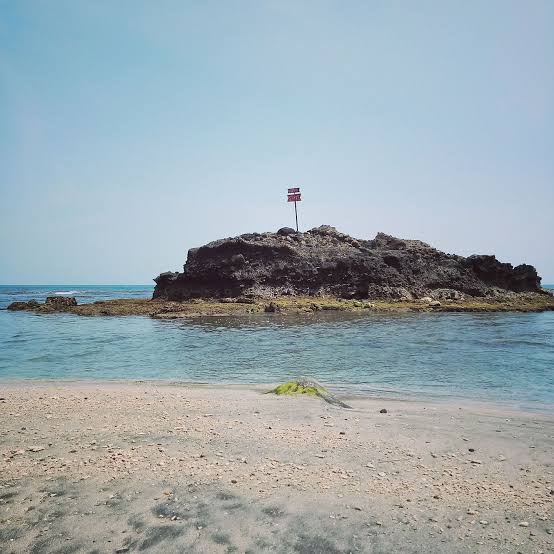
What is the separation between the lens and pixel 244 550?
467 centimetres

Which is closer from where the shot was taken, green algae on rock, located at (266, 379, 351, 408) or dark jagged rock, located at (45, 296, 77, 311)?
green algae on rock, located at (266, 379, 351, 408)

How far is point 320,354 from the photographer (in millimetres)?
20281

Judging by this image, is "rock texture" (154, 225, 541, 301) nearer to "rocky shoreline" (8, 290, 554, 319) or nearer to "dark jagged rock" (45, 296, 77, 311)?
"rocky shoreline" (8, 290, 554, 319)

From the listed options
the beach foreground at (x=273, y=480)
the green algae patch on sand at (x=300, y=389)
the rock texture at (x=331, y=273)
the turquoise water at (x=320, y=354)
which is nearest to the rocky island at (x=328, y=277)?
the rock texture at (x=331, y=273)

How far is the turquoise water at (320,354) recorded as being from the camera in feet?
47.9

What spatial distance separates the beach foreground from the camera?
488 cm

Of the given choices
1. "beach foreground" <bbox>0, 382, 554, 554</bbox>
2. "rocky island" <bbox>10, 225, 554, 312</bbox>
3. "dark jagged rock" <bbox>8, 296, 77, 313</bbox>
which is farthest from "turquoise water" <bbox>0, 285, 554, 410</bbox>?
"rocky island" <bbox>10, 225, 554, 312</bbox>

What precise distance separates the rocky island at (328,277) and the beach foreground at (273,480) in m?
39.1

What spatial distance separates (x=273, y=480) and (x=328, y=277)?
49.9m

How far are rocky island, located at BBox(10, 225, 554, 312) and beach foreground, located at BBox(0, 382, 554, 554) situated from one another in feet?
128

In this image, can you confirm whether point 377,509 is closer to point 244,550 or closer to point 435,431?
point 244,550

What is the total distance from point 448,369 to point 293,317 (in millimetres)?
22657

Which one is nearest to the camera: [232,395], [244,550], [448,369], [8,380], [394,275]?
[244,550]

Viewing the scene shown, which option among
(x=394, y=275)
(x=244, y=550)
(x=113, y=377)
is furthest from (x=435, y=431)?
(x=394, y=275)
